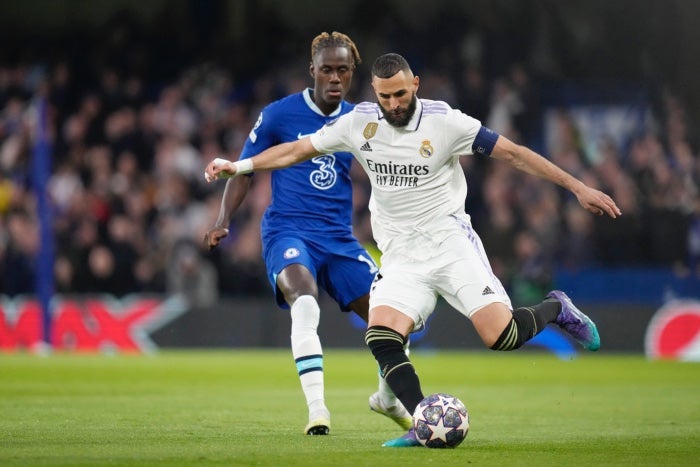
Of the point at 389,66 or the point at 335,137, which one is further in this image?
the point at 335,137

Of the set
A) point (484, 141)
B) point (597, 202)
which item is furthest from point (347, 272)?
point (597, 202)

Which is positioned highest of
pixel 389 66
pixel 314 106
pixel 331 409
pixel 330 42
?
pixel 330 42

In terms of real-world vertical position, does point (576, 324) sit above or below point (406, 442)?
above

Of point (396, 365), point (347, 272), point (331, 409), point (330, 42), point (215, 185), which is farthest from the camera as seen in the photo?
point (215, 185)

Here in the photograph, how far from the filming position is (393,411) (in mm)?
9039

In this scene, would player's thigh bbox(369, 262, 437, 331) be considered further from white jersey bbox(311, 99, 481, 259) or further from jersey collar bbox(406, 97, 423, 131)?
→ jersey collar bbox(406, 97, 423, 131)

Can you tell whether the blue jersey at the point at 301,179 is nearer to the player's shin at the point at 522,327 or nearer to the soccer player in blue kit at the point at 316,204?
the soccer player in blue kit at the point at 316,204

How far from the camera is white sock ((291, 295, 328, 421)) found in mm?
8675

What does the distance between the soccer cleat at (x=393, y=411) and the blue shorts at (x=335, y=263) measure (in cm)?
78

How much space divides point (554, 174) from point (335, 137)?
1.40 metres

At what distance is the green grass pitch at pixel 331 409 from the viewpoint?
729 cm

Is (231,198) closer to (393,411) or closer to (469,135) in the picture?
(393,411)

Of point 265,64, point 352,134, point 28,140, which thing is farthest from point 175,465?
point 265,64

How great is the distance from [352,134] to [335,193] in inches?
51.4
